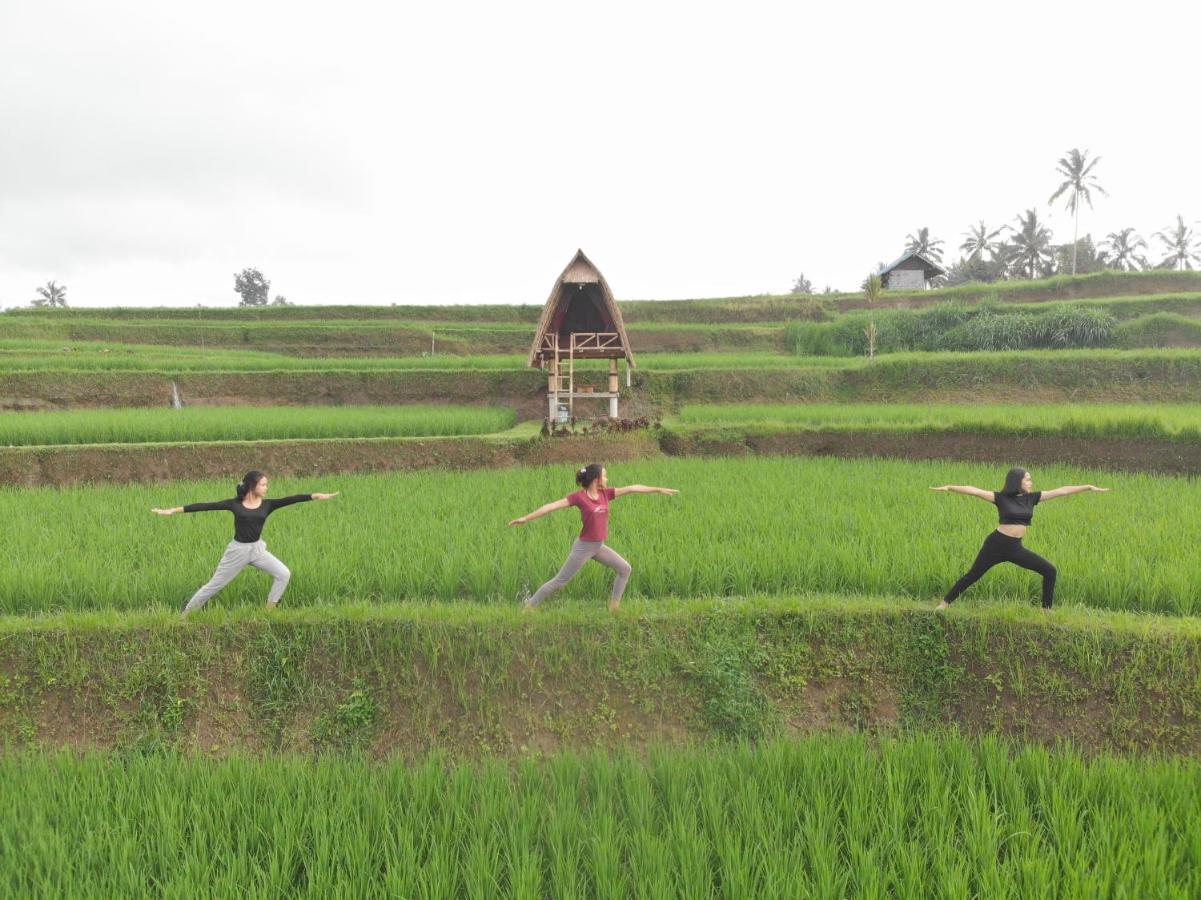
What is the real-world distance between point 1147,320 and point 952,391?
7.06 metres

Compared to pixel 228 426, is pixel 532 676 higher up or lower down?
lower down

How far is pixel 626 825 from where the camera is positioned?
254 centimetres

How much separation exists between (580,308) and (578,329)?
0.39 meters

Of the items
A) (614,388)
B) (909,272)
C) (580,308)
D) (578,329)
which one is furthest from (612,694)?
(909,272)

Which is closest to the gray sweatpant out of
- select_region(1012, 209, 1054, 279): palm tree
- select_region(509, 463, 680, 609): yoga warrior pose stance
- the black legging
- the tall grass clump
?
select_region(509, 463, 680, 609): yoga warrior pose stance

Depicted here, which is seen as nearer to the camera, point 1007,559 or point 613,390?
point 1007,559

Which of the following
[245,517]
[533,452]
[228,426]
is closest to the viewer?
[245,517]

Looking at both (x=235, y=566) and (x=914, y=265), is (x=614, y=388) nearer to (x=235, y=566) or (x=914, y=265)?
(x=235, y=566)

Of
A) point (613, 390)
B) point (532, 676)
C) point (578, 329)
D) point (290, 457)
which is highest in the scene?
point (578, 329)

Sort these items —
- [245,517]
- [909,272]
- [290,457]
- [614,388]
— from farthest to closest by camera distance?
[909,272]
[614,388]
[290,457]
[245,517]

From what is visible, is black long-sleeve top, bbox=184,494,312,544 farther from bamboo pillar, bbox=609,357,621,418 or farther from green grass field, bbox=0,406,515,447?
bamboo pillar, bbox=609,357,621,418

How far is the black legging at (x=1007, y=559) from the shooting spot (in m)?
3.91

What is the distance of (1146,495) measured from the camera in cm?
647

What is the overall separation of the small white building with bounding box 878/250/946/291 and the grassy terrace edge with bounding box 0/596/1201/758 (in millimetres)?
24986
